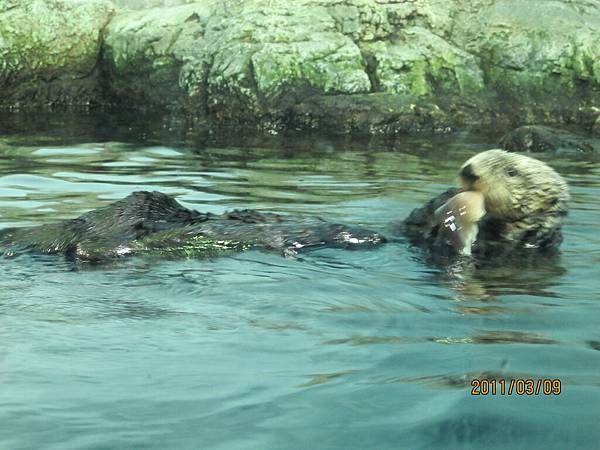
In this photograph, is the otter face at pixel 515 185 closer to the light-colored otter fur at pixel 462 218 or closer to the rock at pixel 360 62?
the light-colored otter fur at pixel 462 218

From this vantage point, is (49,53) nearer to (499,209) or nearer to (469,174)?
(469,174)

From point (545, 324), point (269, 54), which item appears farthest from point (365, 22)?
point (545, 324)

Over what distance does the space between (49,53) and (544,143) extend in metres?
6.40

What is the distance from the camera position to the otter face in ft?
15.8

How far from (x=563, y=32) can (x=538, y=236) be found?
7359 mm

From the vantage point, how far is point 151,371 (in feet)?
10.0

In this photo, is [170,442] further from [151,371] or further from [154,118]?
[154,118]

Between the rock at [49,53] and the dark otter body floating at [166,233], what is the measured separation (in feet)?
27.1

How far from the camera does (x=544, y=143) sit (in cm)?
984

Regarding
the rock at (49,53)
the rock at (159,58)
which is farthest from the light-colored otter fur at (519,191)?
the rock at (49,53)

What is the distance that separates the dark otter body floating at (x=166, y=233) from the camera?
4.63 metres

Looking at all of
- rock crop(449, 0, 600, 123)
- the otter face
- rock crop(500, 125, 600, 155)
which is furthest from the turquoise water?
rock crop(449, 0, 600, 123)

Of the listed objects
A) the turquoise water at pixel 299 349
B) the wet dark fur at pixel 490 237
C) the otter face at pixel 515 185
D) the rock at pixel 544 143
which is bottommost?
the turquoise water at pixel 299 349

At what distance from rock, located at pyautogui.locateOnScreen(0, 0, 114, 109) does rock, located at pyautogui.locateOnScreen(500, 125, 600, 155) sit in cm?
553
